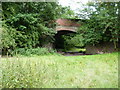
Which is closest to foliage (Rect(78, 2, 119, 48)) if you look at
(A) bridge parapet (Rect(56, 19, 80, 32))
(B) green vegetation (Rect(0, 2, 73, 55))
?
(A) bridge parapet (Rect(56, 19, 80, 32))

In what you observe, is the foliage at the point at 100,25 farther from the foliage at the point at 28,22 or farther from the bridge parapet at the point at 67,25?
the foliage at the point at 28,22

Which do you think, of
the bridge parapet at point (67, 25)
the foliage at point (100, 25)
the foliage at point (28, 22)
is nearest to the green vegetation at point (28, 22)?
the foliage at point (28, 22)

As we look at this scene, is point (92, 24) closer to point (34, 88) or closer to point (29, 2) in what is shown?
point (29, 2)

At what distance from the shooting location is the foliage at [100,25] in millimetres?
6164

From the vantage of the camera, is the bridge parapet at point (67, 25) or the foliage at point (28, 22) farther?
the bridge parapet at point (67, 25)

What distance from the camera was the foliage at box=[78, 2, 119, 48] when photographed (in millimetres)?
6164

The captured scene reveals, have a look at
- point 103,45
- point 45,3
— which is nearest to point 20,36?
point 45,3

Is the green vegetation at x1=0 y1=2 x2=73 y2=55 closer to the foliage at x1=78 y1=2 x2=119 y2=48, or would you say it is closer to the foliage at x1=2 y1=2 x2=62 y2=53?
the foliage at x1=2 y1=2 x2=62 y2=53

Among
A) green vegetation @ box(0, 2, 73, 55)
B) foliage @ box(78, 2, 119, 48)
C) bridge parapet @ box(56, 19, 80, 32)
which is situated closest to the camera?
green vegetation @ box(0, 2, 73, 55)

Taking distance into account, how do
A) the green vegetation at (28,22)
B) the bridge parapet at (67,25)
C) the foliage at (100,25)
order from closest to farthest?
the green vegetation at (28,22) < the foliage at (100,25) < the bridge parapet at (67,25)

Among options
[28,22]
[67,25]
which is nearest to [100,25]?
[67,25]

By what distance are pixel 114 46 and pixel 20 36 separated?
5.56m

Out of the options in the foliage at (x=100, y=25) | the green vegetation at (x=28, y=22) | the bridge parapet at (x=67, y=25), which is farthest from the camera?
the bridge parapet at (x=67, y=25)

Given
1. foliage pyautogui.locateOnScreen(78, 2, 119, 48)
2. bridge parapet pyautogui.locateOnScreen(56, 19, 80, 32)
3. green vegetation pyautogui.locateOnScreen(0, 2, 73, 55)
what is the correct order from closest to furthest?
1. green vegetation pyautogui.locateOnScreen(0, 2, 73, 55)
2. foliage pyautogui.locateOnScreen(78, 2, 119, 48)
3. bridge parapet pyautogui.locateOnScreen(56, 19, 80, 32)
